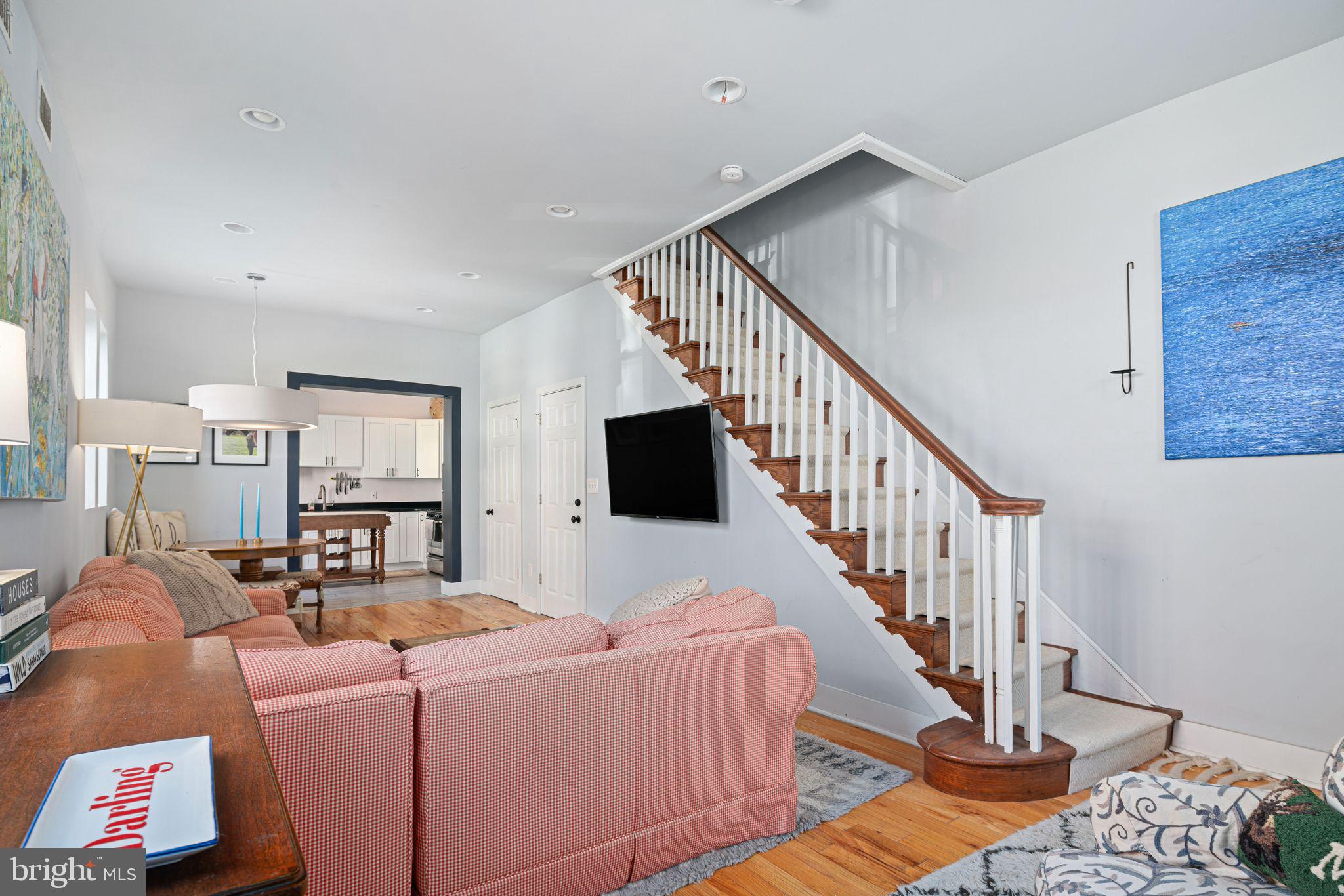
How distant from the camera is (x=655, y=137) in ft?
11.0

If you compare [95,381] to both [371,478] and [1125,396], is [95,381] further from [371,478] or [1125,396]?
[1125,396]

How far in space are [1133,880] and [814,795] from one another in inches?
60.5

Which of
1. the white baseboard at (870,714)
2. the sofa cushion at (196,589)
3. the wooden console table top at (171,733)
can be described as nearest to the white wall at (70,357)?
the sofa cushion at (196,589)

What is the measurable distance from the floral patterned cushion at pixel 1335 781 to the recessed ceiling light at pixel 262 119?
3.84m

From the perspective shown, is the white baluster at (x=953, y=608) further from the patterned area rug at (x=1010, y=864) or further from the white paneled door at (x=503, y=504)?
the white paneled door at (x=503, y=504)

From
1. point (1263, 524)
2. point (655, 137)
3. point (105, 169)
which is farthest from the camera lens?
point (105, 169)

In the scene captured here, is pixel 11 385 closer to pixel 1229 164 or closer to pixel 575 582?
pixel 1229 164

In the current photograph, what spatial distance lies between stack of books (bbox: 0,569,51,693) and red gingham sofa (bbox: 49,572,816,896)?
1.34ft

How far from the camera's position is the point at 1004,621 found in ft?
8.70

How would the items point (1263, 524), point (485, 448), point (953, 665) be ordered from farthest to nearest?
point (485, 448)
point (953, 665)
point (1263, 524)

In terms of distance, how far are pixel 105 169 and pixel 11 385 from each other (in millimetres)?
3269

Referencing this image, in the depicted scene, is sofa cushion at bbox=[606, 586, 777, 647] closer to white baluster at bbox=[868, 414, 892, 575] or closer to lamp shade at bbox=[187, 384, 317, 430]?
white baluster at bbox=[868, 414, 892, 575]

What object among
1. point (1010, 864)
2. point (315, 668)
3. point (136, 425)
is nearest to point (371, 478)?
point (136, 425)

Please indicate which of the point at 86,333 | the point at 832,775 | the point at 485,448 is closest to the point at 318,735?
the point at 832,775
